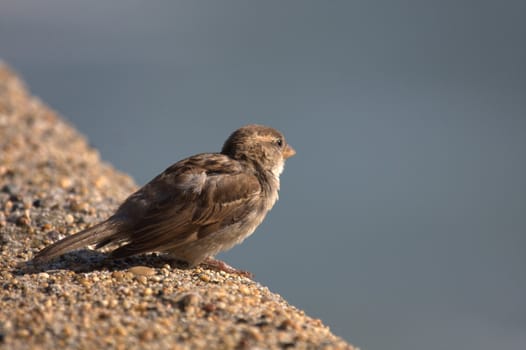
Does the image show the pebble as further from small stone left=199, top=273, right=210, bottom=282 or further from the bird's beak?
the bird's beak

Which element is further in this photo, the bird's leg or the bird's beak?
the bird's beak

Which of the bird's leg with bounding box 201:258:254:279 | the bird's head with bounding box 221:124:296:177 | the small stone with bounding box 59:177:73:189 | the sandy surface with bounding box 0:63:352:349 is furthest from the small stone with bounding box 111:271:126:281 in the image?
the small stone with bounding box 59:177:73:189

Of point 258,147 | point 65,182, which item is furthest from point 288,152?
point 65,182

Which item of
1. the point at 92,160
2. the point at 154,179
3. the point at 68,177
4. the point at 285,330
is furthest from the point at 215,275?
the point at 92,160

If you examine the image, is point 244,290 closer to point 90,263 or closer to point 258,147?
point 90,263

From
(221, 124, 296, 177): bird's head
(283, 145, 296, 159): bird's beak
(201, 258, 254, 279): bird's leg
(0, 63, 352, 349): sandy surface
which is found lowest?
(0, 63, 352, 349): sandy surface

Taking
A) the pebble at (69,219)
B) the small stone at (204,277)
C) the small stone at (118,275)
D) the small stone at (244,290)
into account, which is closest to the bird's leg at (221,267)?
the small stone at (204,277)

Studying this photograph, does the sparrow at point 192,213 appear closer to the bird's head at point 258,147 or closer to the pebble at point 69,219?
the bird's head at point 258,147

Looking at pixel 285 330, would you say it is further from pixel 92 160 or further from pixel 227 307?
pixel 92 160
